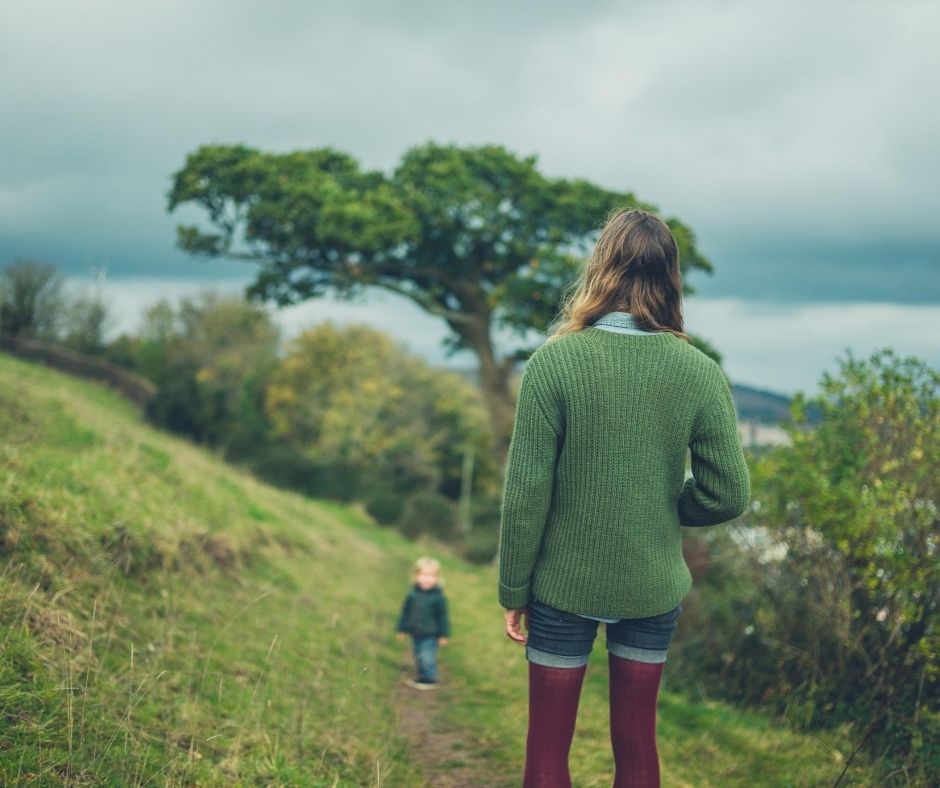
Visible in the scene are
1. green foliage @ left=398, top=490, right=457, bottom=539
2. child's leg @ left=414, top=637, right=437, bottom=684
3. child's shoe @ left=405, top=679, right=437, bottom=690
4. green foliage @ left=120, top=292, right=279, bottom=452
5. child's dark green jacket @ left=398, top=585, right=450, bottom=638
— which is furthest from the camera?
green foliage @ left=120, top=292, right=279, bottom=452

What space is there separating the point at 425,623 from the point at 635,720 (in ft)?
16.4

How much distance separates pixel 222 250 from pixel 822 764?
15905 mm

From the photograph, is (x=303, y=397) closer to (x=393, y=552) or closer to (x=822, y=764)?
(x=393, y=552)

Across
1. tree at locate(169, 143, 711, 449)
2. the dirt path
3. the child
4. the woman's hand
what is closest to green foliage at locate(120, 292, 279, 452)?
tree at locate(169, 143, 711, 449)

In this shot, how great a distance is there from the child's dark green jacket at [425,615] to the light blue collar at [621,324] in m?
5.34

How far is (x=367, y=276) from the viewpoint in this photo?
56.1 feet

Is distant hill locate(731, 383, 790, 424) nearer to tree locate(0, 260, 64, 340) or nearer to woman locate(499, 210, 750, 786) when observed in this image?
woman locate(499, 210, 750, 786)

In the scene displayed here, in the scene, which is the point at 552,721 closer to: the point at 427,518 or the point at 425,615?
the point at 425,615

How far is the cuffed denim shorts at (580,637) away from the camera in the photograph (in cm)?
248

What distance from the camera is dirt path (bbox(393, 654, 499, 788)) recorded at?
4.43m

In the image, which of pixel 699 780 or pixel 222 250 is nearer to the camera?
pixel 699 780

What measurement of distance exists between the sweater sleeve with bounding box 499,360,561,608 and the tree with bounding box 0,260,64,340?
122 feet

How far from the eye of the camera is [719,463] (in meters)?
2.57

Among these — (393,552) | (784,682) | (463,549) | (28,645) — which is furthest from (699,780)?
(463,549)
